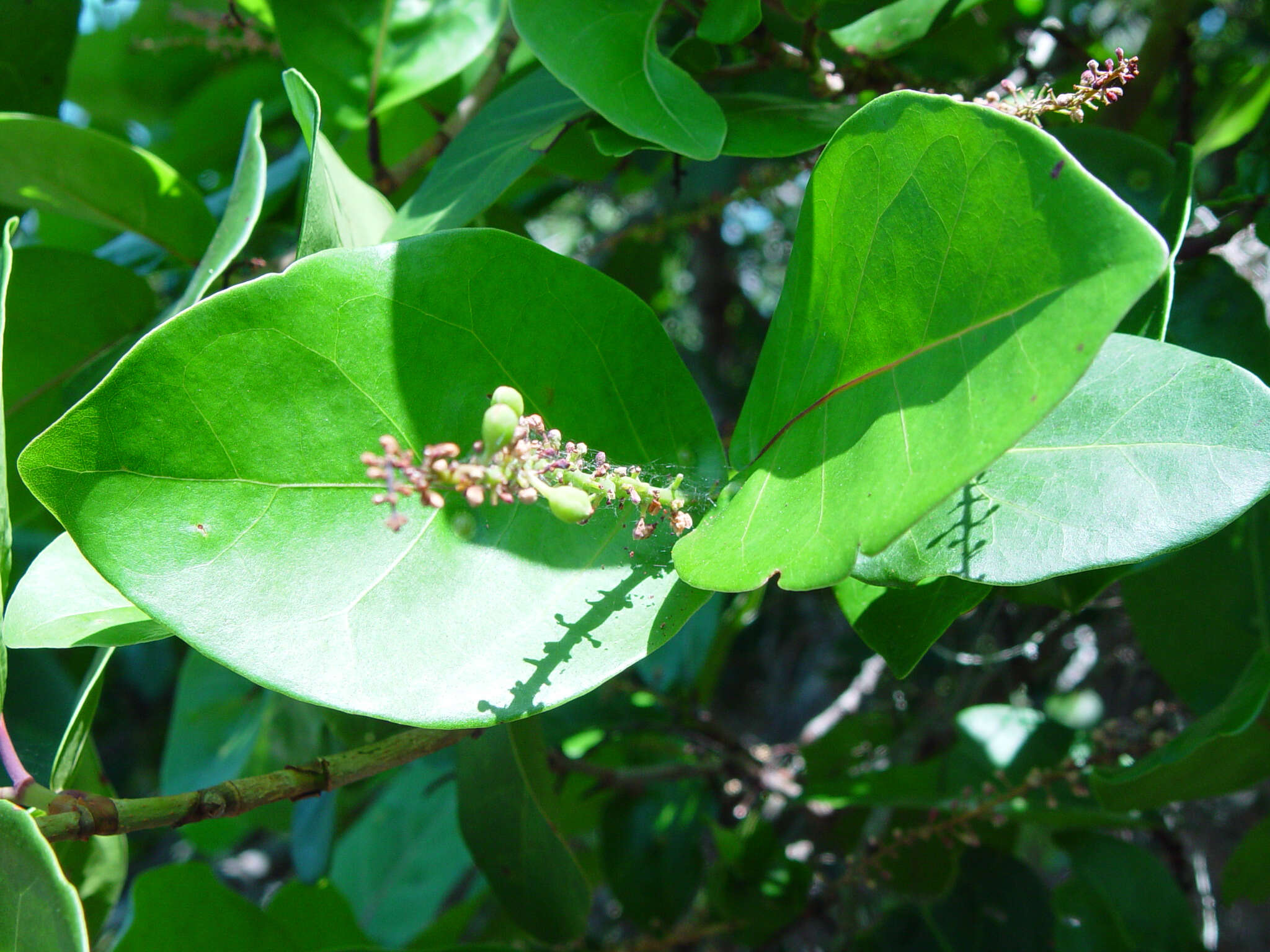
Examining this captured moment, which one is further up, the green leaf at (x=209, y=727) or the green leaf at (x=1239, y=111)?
the green leaf at (x=1239, y=111)

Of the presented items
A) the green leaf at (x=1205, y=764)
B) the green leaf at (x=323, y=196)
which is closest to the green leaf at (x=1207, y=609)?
the green leaf at (x=1205, y=764)

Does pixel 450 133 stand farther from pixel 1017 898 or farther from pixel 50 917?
pixel 1017 898

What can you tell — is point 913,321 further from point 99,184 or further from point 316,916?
point 316,916

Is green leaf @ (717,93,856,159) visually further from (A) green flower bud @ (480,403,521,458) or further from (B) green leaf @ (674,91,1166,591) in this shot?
(A) green flower bud @ (480,403,521,458)

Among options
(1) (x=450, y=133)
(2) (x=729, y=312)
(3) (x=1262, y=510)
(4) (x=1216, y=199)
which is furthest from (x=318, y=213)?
(2) (x=729, y=312)

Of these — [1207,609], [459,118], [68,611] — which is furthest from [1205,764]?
[459,118]

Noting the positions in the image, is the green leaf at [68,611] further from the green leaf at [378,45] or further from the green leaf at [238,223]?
the green leaf at [378,45]
